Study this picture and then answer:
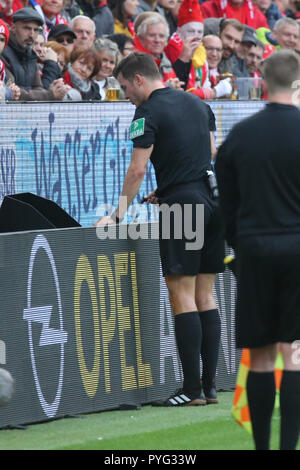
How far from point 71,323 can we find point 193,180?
1206 millimetres

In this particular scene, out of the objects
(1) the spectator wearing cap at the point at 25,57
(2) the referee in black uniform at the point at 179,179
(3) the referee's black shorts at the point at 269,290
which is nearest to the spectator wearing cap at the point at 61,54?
(1) the spectator wearing cap at the point at 25,57

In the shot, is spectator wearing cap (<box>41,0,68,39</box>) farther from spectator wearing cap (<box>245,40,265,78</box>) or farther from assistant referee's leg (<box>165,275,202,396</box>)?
assistant referee's leg (<box>165,275,202,396</box>)

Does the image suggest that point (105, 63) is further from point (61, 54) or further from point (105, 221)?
point (105, 221)

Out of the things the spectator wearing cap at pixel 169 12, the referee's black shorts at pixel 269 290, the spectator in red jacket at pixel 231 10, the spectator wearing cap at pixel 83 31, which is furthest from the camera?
the spectator in red jacket at pixel 231 10

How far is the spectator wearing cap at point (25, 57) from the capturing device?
33.7ft

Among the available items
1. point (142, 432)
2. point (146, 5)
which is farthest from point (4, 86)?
point (146, 5)

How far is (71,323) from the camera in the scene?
6730 millimetres

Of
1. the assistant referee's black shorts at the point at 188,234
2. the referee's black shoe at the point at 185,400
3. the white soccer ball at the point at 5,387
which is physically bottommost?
the referee's black shoe at the point at 185,400

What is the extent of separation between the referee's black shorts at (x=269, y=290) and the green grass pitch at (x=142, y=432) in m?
0.96

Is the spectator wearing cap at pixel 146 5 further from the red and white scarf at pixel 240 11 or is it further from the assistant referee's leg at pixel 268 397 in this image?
the assistant referee's leg at pixel 268 397

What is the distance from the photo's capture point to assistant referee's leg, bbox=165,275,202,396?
22.6 feet

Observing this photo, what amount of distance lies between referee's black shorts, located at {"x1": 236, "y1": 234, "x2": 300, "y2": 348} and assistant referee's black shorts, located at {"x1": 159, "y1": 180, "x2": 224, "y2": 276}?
1.98 meters

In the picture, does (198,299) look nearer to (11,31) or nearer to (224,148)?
(224,148)

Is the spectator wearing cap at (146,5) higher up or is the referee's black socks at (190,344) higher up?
the spectator wearing cap at (146,5)
